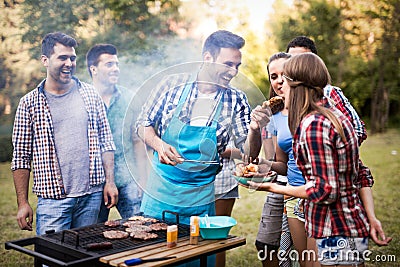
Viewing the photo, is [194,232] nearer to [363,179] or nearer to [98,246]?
[98,246]

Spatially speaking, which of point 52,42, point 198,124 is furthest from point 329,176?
point 52,42

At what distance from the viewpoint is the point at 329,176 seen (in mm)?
2105

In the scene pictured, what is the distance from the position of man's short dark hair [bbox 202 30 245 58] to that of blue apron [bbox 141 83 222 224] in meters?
0.26

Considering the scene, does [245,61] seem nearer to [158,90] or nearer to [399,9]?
[399,9]

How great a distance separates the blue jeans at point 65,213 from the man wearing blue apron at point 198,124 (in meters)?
0.67

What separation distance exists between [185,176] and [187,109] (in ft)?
1.30

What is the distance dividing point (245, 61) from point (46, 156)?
302cm

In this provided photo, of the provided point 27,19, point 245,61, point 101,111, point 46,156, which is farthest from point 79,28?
point 245,61

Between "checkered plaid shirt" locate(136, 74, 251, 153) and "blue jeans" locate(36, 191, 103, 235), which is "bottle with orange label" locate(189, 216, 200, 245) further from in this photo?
"blue jeans" locate(36, 191, 103, 235)

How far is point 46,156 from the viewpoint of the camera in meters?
3.33

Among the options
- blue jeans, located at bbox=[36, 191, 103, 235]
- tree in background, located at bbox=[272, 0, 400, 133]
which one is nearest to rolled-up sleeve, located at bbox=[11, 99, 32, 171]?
blue jeans, located at bbox=[36, 191, 103, 235]

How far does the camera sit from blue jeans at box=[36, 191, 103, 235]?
3.33 meters

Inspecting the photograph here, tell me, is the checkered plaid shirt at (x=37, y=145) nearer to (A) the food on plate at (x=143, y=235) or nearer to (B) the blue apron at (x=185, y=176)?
(B) the blue apron at (x=185, y=176)

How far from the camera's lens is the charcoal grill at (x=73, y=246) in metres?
2.35
